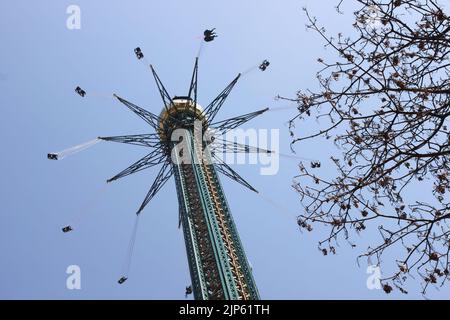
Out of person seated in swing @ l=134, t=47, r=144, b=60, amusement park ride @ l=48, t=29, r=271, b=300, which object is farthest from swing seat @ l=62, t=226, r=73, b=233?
person seated in swing @ l=134, t=47, r=144, b=60

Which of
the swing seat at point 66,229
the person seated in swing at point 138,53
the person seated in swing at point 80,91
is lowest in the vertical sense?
the swing seat at point 66,229

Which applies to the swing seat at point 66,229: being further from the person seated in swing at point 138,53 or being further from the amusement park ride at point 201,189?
the person seated in swing at point 138,53

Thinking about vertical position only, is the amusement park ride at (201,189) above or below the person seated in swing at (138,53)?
below

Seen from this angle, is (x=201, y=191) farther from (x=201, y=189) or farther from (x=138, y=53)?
(x=138, y=53)

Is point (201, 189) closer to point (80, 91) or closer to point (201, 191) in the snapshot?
point (201, 191)

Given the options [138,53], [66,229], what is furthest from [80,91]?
[66,229]

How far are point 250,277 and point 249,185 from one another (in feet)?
27.7

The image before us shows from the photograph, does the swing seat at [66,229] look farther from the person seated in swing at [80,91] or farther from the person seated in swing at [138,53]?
the person seated in swing at [138,53]

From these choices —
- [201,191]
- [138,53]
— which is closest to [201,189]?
[201,191]

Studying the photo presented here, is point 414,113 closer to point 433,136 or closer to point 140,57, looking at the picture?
point 433,136

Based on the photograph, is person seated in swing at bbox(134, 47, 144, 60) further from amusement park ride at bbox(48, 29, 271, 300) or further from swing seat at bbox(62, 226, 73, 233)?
swing seat at bbox(62, 226, 73, 233)

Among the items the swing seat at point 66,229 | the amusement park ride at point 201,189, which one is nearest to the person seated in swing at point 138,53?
the amusement park ride at point 201,189

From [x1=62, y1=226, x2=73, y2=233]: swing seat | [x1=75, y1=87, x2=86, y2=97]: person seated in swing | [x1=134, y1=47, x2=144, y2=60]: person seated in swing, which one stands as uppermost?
[x1=134, y1=47, x2=144, y2=60]: person seated in swing

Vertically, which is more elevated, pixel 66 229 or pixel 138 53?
pixel 138 53
